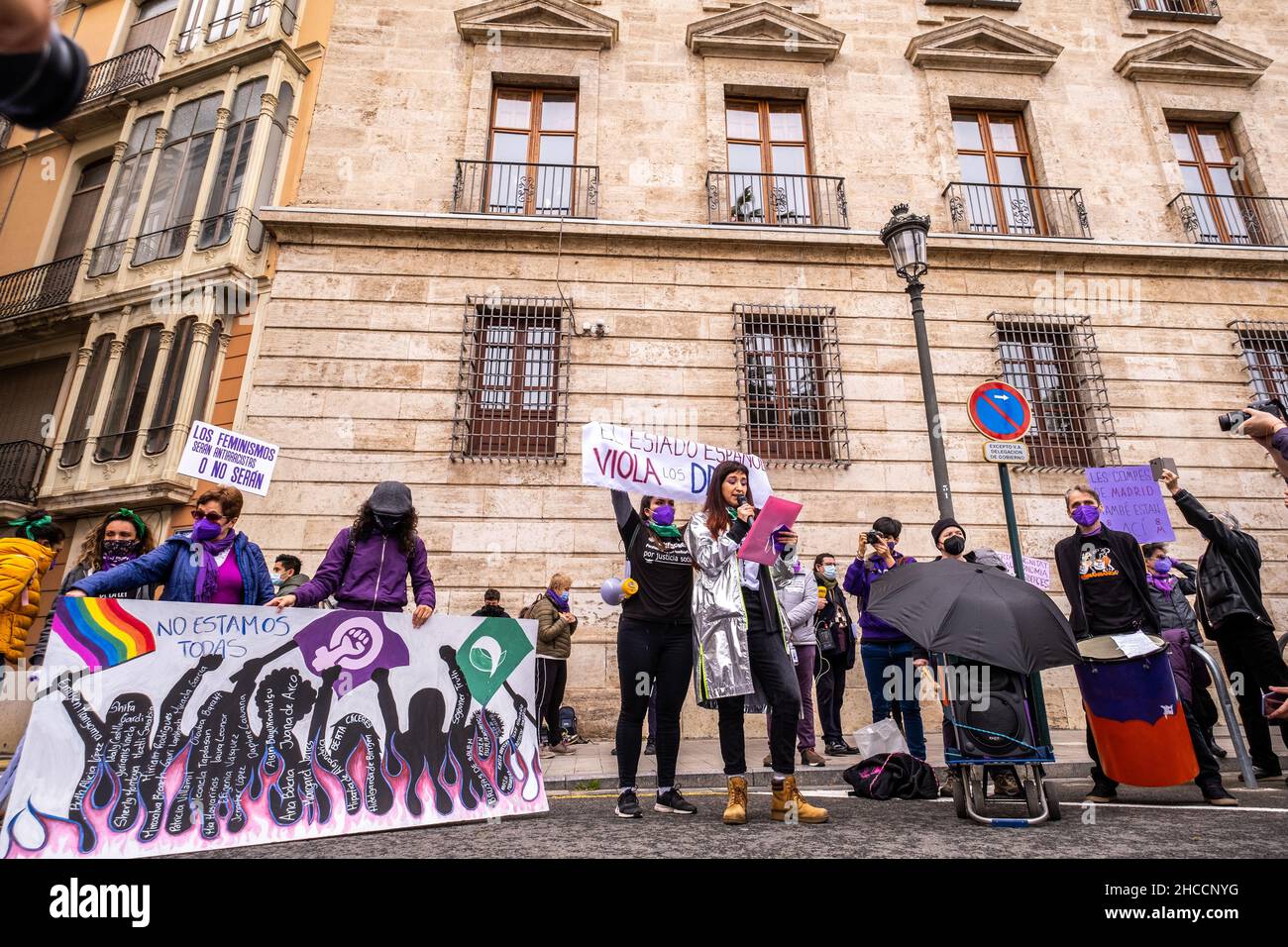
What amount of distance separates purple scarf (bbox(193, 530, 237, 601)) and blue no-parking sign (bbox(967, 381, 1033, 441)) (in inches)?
268

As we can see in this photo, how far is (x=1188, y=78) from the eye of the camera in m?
13.5

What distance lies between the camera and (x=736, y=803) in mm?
3898

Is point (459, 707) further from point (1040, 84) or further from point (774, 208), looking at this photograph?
point (1040, 84)

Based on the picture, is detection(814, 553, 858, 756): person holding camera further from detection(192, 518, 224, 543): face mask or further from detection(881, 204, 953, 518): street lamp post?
detection(192, 518, 224, 543): face mask

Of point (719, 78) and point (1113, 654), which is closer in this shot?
point (1113, 654)

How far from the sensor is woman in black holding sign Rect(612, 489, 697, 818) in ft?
14.0

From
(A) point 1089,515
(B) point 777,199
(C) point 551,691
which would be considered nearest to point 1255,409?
(A) point 1089,515

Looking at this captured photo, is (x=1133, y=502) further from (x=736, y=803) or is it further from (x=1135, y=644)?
(x=736, y=803)

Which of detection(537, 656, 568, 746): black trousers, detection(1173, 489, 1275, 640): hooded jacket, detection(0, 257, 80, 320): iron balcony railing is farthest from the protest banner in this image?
detection(0, 257, 80, 320): iron balcony railing

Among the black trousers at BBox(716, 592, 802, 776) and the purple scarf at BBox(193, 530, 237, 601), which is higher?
the purple scarf at BBox(193, 530, 237, 601)

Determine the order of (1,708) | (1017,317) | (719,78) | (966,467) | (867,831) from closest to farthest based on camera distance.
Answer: (867,831) < (1,708) < (966,467) < (1017,317) < (719,78)

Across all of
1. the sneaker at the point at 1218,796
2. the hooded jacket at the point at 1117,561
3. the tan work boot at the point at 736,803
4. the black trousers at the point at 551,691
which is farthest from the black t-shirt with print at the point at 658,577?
the black trousers at the point at 551,691

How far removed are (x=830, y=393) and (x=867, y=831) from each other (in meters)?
8.26

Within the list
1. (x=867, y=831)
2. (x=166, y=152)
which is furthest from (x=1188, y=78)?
(x=166, y=152)
